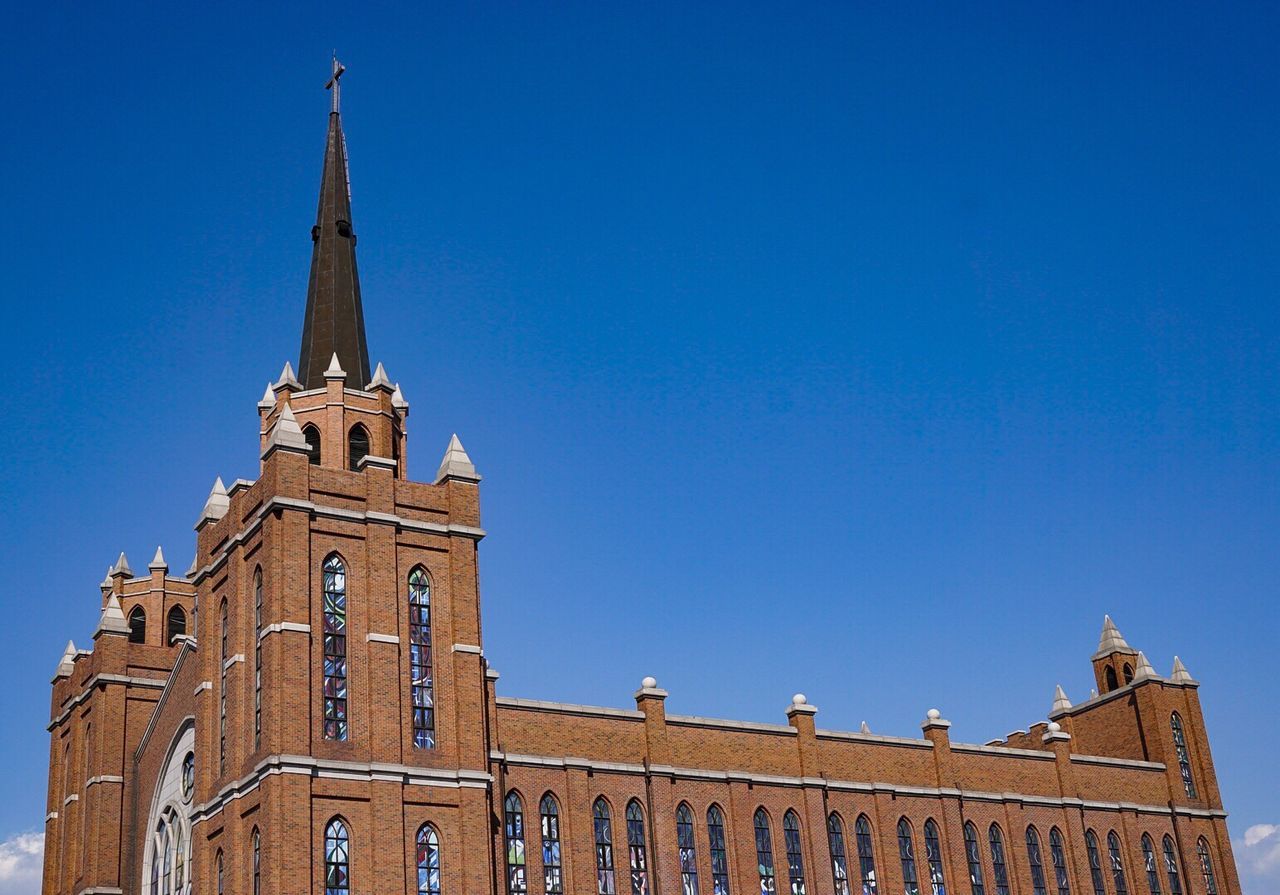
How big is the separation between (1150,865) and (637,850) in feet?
62.7

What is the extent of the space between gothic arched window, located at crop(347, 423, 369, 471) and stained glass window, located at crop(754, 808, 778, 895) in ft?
46.7

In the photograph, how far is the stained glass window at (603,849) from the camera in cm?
4153

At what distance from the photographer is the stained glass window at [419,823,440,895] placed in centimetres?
3588

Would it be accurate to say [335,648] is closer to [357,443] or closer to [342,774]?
[342,774]

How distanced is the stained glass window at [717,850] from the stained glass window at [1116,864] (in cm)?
1452

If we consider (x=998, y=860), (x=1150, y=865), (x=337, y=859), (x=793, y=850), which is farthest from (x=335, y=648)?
(x=1150, y=865)

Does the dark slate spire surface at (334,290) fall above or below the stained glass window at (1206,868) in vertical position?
above

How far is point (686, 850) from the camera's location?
43250 millimetres

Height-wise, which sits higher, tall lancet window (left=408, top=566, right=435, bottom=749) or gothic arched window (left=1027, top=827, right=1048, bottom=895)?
tall lancet window (left=408, top=566, right=435, bottom=749)

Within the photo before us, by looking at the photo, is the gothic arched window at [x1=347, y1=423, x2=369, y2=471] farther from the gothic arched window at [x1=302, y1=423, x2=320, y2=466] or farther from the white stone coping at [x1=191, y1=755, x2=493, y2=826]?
the white stone coping at [x1=191, y1=755, x2=493, y2=826]

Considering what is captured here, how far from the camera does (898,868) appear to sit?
46.6 m

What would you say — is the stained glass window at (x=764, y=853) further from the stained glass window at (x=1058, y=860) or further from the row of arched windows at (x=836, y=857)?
the stained glass window at (x=1058, y=860)

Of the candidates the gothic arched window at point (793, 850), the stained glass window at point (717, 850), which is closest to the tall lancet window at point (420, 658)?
the stained glass window at point (717, 850)

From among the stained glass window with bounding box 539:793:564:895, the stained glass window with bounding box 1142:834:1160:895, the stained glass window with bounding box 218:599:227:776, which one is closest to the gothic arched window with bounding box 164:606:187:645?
the stained glass window with bounding box 218:599:227:776
